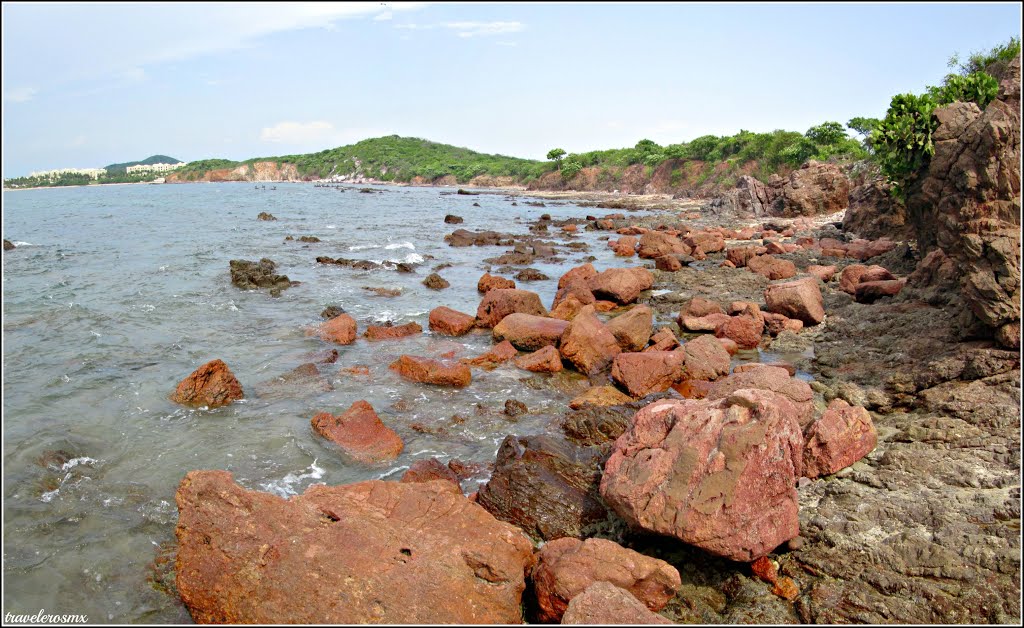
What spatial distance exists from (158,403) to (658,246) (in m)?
20.8

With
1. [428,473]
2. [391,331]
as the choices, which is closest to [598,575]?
[428,473]

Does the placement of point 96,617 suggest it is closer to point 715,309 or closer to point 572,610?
point 572,610

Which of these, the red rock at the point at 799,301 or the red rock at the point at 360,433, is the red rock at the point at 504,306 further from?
the red rock at the point at 360,433

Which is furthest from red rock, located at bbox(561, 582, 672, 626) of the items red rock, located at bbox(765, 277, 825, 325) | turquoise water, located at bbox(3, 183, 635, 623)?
red rock, located at bbox(765, 277, 825, 325)

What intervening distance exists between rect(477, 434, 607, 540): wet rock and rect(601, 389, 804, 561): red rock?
0.81m

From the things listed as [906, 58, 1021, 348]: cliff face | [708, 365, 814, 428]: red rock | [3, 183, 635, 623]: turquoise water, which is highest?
[906, 58, 1021, 348]: cliff face

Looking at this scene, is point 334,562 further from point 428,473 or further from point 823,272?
point 823,272

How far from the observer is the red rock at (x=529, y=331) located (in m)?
12.6

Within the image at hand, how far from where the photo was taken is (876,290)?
46.2ft

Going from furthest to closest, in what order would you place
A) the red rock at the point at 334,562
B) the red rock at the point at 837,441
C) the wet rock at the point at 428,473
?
the wet rock at the point at 428,473 < the red rock at the point at 837,441 < the red rock at the point at 334,562

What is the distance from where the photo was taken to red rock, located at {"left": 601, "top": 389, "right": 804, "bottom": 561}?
5.14 metres

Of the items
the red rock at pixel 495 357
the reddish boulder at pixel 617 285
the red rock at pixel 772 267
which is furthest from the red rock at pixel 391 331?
the red rock at pixel 772 267

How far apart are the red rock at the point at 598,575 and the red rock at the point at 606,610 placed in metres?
0.46

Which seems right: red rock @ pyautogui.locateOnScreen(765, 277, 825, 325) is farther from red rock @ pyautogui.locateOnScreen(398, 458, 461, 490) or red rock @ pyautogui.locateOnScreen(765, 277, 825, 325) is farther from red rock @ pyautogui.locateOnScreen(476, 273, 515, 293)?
red rock @ pyautogui.locateOnScreen(398, 458, 461, 490)
